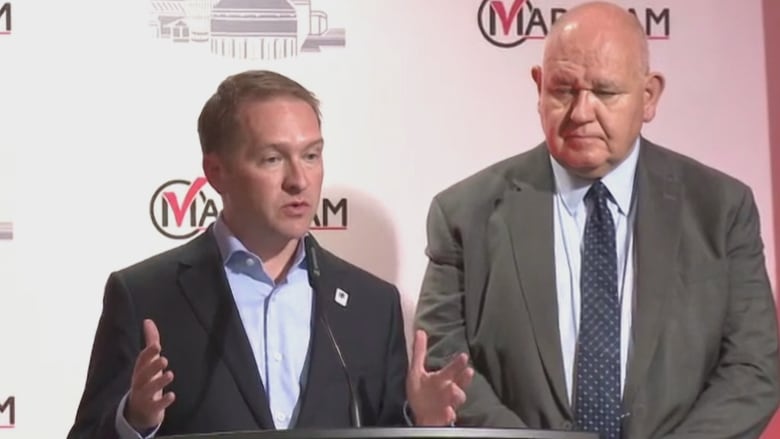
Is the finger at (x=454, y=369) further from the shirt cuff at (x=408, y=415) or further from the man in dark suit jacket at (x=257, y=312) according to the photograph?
the man in dark suit jacket at (x=257, y=312)

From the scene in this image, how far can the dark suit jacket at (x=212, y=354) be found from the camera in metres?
2.66

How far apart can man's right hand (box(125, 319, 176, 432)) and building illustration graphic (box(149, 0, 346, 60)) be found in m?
1.30

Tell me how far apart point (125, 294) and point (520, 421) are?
0.82 m

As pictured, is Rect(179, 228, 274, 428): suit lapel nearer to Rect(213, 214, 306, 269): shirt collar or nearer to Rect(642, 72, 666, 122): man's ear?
Rect(213, 214, 306, 269): shirt collar

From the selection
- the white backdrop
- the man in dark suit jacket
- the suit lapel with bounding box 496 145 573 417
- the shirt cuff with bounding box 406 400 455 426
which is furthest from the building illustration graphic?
the shirt cuff with bounding box 406 400 455 426

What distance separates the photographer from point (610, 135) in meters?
2.94

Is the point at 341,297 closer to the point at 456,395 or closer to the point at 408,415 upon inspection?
the point at 408,415

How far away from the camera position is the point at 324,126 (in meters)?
3.58

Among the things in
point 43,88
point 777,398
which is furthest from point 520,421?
point 43,88

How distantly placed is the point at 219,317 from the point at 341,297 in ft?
0.80

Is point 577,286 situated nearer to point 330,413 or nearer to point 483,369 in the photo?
point 483,369

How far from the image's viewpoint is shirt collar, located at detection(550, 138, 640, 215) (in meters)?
3.01

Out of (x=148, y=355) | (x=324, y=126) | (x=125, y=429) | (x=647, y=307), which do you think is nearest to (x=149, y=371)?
(x=148, y=355)

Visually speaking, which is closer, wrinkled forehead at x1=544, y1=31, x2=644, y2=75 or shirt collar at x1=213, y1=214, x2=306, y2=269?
shirt collar at x1=213, y1=214, x2=306, y2=269
